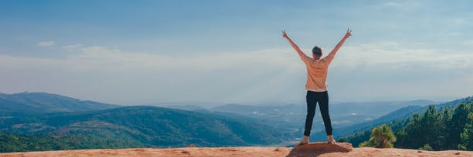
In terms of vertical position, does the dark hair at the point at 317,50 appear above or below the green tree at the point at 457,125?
above

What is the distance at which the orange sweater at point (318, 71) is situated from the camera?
11.5m

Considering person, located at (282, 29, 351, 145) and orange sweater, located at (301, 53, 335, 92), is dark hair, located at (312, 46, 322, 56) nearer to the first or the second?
person, located at (282, 29, 351, 145)

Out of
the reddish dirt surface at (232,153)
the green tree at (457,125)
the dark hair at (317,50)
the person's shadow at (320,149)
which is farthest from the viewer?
the green tree at (457,125)

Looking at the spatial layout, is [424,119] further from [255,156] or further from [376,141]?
[255,156]

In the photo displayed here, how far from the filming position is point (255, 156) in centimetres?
1177

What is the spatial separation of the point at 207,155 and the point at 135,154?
206 cm

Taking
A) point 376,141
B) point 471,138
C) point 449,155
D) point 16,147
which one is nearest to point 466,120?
point 471,138

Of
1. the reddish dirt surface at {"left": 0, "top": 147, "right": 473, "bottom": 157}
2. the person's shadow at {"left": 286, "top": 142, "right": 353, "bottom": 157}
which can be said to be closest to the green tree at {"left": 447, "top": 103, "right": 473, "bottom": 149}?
Answer: the reddish dirt surface at {"left": 0, "top": 147, "right": 473, "bottom": 157}

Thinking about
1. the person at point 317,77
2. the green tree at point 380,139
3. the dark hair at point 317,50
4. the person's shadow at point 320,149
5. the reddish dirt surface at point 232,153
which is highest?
the dark hair at point 317,50

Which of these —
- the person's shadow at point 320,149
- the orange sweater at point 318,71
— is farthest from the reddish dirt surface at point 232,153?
the orange sweater at point 318,71

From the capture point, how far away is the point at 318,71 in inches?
458

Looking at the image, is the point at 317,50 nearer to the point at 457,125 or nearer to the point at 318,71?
the point at 318,71

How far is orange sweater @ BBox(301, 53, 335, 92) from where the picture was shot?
454 inches

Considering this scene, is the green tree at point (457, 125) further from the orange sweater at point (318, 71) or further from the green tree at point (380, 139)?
the orange sweater at point (318, 71)
